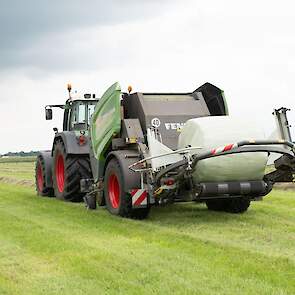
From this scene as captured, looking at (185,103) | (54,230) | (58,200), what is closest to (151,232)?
(54,230)

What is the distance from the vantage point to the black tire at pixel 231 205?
9.06 metres

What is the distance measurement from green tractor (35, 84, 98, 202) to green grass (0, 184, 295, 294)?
2026 millimetres

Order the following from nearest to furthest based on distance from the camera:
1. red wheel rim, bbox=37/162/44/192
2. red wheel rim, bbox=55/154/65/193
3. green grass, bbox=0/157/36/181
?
1. red wheel rim, bbox=55/154/65/193
2. red wheel rim, bbox=37/162/44/192
3. green grass, bbox=0/157/36/181

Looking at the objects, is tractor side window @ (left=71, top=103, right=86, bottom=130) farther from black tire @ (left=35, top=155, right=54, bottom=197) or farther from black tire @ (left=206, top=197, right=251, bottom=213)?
black tire @ (left=206, top=197, right=251, bottom=213)

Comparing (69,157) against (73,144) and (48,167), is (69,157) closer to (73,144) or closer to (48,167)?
(73,144)

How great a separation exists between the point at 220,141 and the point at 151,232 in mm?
1558

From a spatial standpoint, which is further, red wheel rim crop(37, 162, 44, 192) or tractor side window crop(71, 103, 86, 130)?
red wheel rim crop(37, 162, 44, 192)

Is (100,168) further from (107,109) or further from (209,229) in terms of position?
(209,229)

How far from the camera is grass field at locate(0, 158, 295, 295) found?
4.62m

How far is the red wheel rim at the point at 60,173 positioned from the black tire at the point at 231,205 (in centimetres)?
391

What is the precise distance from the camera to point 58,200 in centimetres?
1216

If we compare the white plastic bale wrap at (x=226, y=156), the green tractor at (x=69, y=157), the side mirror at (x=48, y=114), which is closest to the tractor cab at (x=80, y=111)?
the green tractor at (x=69, y=157)

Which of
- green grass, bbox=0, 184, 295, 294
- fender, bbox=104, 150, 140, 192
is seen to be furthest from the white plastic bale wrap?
fender, bbox=104, 150, 140, 192

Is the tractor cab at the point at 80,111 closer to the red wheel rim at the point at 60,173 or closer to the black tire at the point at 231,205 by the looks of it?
the red wheel rim at the point at 60,173
